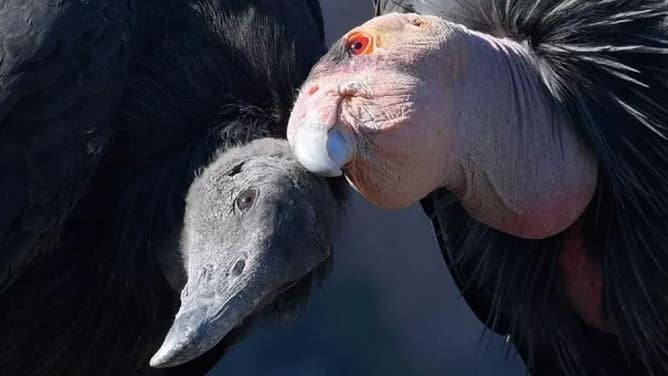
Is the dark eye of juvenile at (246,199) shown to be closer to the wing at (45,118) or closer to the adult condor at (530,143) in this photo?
the adult condor at (530,143)

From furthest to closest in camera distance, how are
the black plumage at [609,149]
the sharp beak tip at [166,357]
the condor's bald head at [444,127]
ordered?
1. the black plumage at [609,149]
2. the condor's bald head at [444,127]
3. the sharp beak tip at [166,357]

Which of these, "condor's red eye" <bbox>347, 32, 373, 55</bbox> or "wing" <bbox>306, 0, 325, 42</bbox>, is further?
"wing" <bbox>306, 0, 325, 42</bbox>

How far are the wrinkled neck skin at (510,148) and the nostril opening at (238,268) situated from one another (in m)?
0.38

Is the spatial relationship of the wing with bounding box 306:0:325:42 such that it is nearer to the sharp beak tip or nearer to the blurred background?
the sharp beak tip

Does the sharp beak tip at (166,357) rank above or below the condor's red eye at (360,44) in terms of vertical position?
below

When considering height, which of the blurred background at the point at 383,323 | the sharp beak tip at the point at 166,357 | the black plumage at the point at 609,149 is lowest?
the blurred background at the point at 383,323

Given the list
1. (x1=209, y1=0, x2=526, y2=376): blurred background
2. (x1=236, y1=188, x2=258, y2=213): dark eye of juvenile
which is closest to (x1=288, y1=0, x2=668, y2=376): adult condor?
(x1=236, y1=188, x2=258, y2=213): dark eye of juvenile

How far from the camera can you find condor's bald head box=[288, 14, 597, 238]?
2.32m

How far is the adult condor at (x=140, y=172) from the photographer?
2.42 metres

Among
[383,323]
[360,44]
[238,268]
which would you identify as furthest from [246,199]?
[383,323]

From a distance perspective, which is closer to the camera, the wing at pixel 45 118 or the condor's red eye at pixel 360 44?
the condor's red eye at pixel 360 44

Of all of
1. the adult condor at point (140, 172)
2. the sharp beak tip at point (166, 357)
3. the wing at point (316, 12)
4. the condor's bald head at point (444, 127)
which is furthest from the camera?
the wing at point (316, 12)

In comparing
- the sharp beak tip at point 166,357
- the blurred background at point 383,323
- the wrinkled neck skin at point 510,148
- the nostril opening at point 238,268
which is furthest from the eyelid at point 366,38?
the blurred background at point 383,323

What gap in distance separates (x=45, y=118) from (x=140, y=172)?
0.21m
